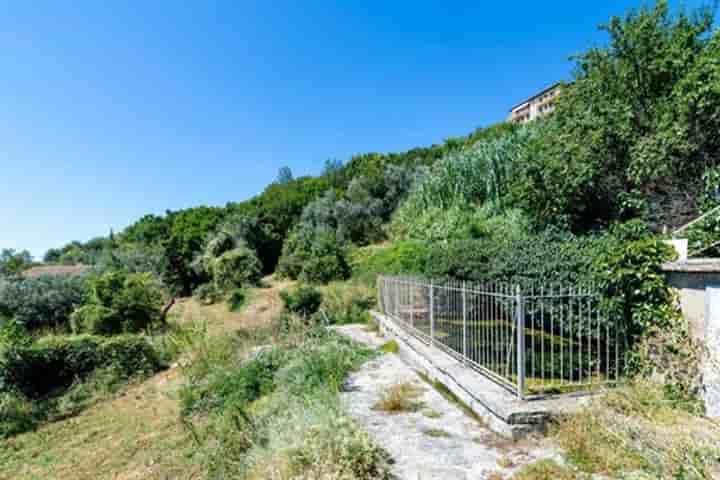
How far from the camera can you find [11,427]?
664 centimetres

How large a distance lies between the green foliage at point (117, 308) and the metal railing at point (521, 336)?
9395 millimetres

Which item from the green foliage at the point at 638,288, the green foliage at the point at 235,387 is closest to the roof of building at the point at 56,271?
the green foliage at the point at 235,387

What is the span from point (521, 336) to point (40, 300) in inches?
635

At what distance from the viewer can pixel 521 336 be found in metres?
3.63

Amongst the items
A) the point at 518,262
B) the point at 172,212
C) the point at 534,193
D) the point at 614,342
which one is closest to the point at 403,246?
the point at 534,193

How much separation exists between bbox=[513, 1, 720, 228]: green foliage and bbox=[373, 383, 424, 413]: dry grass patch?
6.03m

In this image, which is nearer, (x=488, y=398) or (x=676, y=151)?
(x=488, y=398)

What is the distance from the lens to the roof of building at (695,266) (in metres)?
3.15

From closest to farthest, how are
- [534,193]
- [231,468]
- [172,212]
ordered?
1. [231,468]
2. [534,193]
3. [172,212]

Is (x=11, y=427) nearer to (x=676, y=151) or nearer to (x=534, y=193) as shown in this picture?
(x=534, y=193)

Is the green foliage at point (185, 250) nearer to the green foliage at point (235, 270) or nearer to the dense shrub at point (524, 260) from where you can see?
the green foliage at point (235, 270)

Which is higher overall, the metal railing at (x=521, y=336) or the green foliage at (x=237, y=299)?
the metal railing at (x=521, y=336)

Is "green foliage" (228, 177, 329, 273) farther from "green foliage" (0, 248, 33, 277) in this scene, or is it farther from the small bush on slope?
the small bush on slope

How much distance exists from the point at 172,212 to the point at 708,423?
3676 cm
